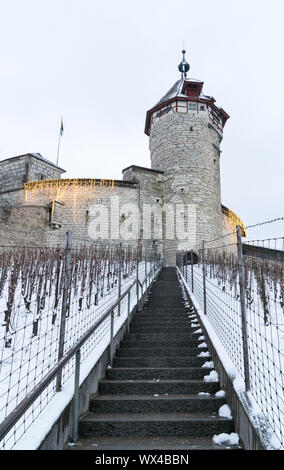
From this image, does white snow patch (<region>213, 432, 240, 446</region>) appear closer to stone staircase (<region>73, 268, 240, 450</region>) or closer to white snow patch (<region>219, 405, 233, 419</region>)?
stone staircase (<region>73, 268, 240, 450</region>)

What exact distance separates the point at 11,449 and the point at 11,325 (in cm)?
315

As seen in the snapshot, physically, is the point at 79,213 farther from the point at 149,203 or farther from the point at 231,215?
the point at 231,215

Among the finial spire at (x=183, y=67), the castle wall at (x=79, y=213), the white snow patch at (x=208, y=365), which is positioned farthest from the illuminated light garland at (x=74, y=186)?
the white snow patch at (x=208, y=365)

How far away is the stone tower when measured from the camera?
18344 millimetres

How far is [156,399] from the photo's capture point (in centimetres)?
286

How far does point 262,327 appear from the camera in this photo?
5453 millimetres

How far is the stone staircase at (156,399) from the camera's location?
97.8 inches

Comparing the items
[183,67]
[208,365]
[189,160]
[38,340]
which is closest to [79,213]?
[189,160]

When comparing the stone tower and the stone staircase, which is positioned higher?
the stone tower

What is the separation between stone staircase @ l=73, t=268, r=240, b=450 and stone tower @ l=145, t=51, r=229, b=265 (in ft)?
45.6

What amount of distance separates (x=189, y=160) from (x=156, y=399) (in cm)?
1771

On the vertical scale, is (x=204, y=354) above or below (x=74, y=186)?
below

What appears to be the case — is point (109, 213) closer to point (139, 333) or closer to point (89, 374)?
point (139, 333)

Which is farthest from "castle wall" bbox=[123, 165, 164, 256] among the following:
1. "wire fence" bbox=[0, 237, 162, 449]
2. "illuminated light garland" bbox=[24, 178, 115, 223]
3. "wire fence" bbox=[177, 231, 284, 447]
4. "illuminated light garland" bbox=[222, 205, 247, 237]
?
"wire fence" bbox=[0, 237, 162, 449]
